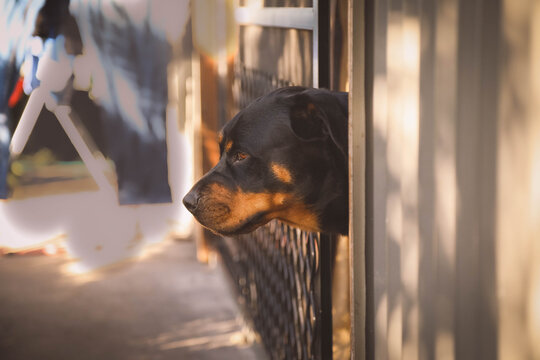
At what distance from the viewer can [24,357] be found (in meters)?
3.65

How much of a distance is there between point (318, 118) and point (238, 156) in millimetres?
318

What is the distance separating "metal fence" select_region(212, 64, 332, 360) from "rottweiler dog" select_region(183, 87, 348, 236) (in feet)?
0.67

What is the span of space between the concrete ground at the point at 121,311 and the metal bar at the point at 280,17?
5.89 feet

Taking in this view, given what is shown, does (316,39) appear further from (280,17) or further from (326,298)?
(326,298)

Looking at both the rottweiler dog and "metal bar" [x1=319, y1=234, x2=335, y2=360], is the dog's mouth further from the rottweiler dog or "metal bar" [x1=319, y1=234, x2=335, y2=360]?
"metal bar" [x1=319, y1=234, x2=335, y2=360]

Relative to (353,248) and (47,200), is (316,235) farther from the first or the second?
(47,200)

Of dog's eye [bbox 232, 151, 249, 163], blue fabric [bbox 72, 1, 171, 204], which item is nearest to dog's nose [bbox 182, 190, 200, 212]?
dog's eye [bbox 232, 151, 249, 163]

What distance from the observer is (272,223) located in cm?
312

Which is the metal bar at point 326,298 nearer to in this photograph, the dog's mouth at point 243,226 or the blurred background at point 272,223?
the blurred background at point 272,223

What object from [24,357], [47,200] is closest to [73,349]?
[24,357]

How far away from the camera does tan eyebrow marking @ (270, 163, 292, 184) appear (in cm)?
199

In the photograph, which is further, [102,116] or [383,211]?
[102,116]

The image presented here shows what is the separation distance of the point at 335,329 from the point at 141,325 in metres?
2.09

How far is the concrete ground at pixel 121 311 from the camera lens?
12.2 feet
